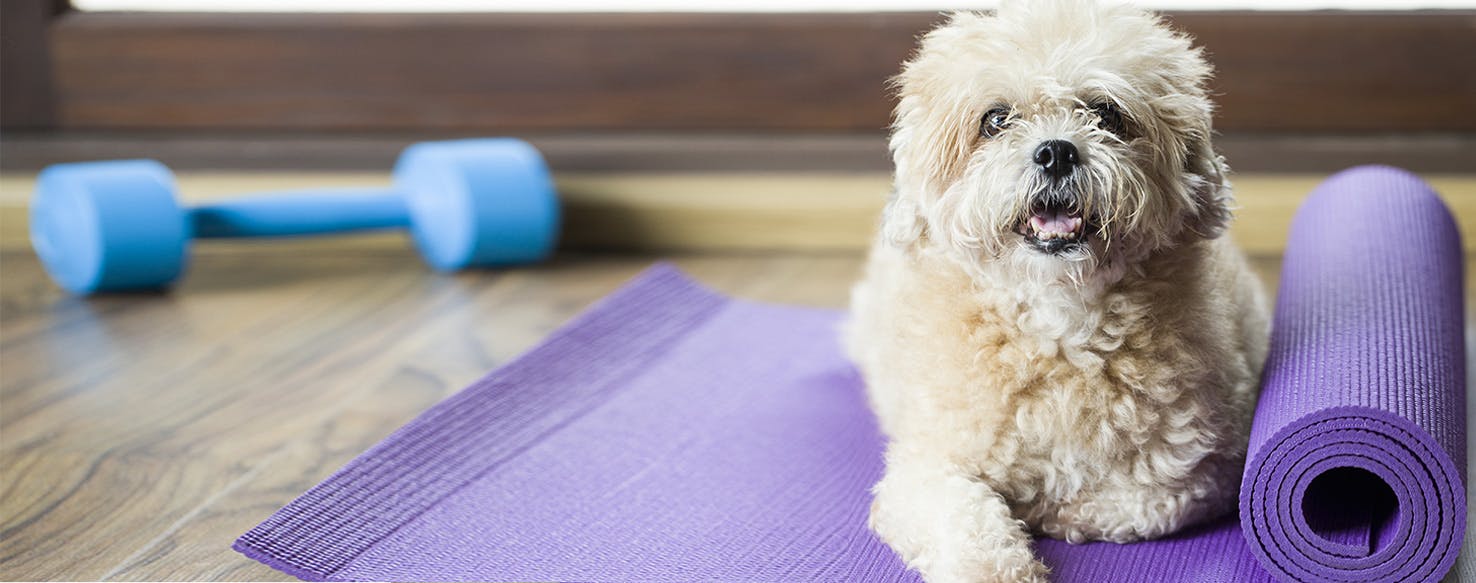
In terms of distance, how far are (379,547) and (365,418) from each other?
0.52 metres

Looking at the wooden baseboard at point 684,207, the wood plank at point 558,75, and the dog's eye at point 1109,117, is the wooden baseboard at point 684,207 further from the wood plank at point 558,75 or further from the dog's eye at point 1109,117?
the dog's eye at point 1109,117

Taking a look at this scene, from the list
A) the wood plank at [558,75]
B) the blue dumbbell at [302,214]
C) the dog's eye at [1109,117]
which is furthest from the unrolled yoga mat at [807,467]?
the wood plank at [558,75]

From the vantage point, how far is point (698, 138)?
10.4 ft

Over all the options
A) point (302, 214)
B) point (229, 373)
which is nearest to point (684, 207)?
point (302, 214)

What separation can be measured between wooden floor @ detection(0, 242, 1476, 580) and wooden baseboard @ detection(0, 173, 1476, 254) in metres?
0.06

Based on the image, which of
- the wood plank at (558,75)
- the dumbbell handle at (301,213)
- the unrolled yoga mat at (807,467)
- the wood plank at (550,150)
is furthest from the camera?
the wood plank at (550,150)

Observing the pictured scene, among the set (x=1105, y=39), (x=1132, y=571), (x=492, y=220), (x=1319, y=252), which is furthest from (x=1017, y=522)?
(x=492, y=220)

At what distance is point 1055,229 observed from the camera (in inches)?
53.7

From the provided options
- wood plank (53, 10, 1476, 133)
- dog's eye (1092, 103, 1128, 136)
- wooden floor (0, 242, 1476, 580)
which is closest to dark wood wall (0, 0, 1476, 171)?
wood plank (53, 10, 1476, 133)

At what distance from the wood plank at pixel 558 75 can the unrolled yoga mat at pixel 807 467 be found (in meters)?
0.95

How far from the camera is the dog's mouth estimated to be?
1.36m

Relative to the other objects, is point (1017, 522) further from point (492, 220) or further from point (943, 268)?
point (492, 220)

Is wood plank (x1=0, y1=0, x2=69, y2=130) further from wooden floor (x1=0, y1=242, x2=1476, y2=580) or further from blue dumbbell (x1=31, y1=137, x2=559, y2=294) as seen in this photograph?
blue dumbbell (x1=31, y1=137, x2=559, y2=294)

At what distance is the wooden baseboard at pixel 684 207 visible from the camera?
3094 mm
